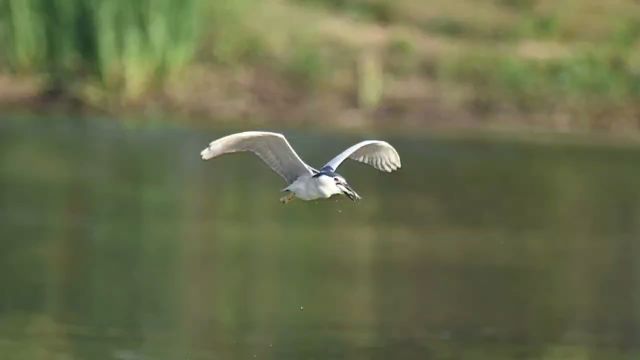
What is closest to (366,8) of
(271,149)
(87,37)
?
(87,37)

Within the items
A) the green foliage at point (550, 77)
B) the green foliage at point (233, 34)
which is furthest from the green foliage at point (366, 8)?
the green foliage at point (233, 34)

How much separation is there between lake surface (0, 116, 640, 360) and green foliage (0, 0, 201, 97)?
3.96 meters

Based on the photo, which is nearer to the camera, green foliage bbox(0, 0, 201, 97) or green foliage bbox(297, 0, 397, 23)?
green foliage bbox(0, 0, 201, 97)

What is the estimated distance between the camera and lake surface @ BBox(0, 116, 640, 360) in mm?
15906

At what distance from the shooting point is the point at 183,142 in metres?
31.8

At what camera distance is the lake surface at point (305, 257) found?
52.2ft

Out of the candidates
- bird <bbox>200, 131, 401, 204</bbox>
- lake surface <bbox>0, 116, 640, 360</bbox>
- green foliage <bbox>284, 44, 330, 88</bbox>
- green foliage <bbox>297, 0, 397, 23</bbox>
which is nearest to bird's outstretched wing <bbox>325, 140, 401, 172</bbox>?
bird <bbox>200, 131, 401, 204</bbox>

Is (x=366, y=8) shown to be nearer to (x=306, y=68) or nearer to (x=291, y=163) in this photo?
(x=306, y=68)

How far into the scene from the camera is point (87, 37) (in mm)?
36031

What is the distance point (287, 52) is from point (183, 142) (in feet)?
27.2

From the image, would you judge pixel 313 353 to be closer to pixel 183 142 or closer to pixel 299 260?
pixel 299 260

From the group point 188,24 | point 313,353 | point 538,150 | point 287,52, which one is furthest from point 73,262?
point 287,52

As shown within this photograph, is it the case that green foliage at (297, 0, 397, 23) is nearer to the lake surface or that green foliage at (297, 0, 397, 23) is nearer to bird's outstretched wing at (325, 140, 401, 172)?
the lake surface

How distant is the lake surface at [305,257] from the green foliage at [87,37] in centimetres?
396
